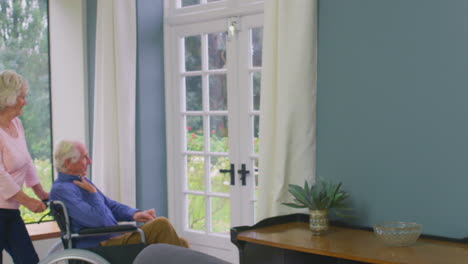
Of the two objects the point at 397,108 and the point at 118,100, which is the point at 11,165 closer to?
the point at 118,100

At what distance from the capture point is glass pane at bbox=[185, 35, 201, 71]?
4211 millimetres

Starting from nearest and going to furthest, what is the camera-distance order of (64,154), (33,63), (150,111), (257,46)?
(64,154) < (257,46) < (150,111) < (33,63)

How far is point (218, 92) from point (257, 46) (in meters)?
0.47

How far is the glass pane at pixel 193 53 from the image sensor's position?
421 centimetres

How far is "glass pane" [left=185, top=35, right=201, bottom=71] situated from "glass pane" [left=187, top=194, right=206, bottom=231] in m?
0.95

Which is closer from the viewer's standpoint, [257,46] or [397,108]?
[397,108]

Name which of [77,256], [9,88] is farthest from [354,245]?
[9,88]

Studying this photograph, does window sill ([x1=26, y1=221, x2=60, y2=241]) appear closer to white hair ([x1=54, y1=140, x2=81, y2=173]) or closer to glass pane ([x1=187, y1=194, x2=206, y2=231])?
white hair ([x1=54, y1=140, x2=81, y2=173])

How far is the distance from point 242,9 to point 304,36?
853mm

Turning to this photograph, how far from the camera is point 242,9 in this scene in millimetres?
3840

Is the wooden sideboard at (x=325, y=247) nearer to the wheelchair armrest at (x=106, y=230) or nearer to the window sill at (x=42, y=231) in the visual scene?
Answer: the wheelchair armrest at (x=106, y=230)

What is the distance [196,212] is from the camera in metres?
4.29

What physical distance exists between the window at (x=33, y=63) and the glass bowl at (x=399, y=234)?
2891 mm

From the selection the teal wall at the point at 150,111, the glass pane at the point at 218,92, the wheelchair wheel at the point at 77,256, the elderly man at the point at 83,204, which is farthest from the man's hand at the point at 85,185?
the glass pane at the point at 218,92
